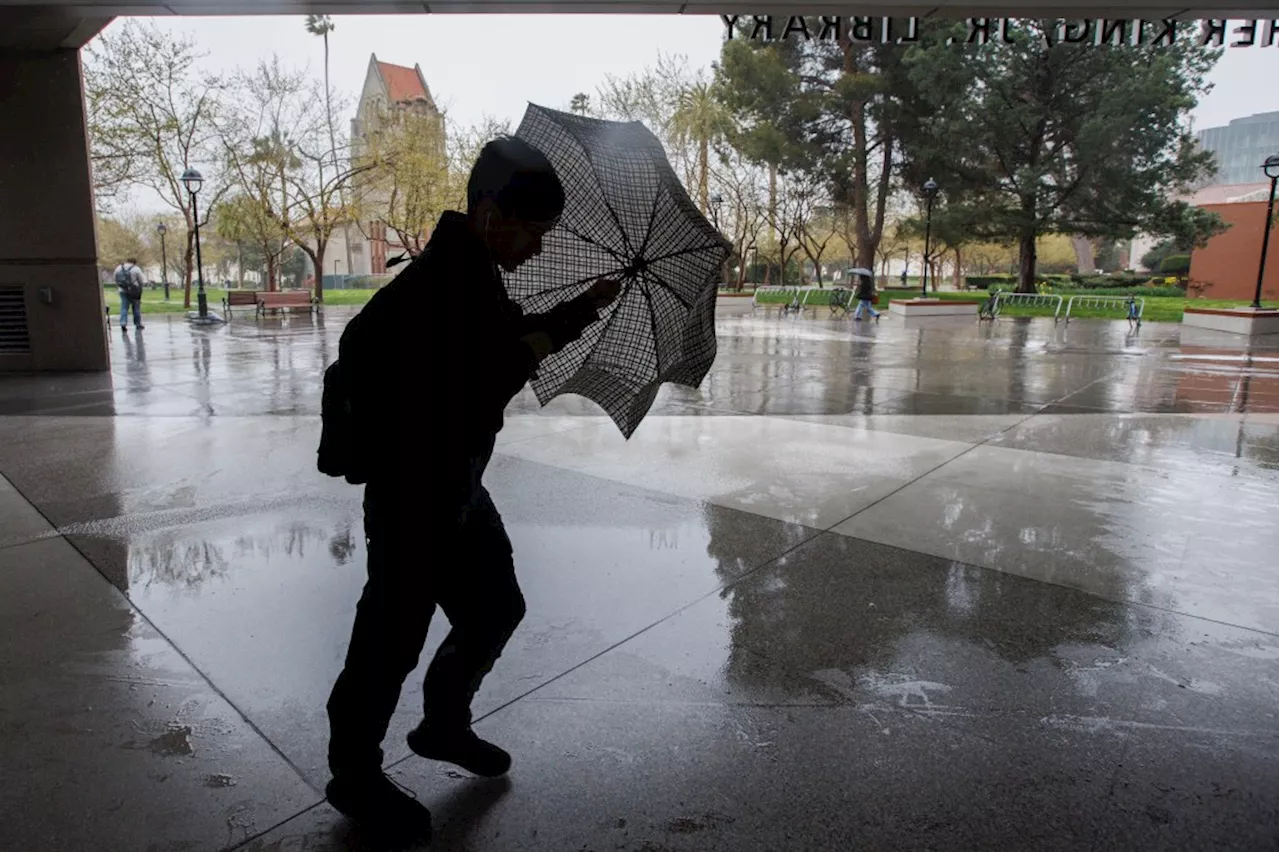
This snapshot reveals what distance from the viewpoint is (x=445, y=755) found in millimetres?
2539

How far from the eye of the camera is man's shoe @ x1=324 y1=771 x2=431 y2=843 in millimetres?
2250

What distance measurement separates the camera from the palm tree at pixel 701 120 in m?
38.6

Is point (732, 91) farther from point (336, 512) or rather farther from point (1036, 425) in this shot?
point (336, 512)

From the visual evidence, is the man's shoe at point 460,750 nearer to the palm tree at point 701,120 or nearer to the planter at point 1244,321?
the planter at point 1244,321

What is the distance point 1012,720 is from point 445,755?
1930 millimetres

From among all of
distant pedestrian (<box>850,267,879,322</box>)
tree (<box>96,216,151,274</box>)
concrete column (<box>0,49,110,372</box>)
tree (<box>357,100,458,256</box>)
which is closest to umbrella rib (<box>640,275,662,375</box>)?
concrete column (<box>0,49,110,372</box>)

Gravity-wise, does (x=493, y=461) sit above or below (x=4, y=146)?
below

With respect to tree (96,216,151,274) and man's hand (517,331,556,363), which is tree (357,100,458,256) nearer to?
tree (96,216,151,274)

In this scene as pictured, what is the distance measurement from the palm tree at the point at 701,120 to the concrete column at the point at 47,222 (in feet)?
97.0

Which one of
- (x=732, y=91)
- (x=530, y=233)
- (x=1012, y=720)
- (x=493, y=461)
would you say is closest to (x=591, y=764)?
(x=1012, y=720)

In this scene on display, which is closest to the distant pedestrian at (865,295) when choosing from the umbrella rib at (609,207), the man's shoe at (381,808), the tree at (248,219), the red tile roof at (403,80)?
the tree at (248,219)

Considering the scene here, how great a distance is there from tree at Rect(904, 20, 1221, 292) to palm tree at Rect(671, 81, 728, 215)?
9142 mm

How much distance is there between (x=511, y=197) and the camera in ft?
6.64

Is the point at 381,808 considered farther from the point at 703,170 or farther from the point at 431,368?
the point at 703,170
